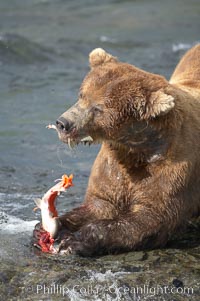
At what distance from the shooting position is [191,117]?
675 cm

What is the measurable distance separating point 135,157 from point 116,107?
50cm

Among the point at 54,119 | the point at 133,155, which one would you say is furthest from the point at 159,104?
A: the point at 54,119

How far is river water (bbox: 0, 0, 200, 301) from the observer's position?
6.01m

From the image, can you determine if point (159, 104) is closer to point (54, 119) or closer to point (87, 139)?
point (87, 139)

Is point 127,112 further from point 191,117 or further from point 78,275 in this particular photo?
point 78,275

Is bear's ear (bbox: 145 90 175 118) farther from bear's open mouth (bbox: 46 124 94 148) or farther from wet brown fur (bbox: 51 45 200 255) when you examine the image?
bear's open mouth (bbox: 46 124 94 148)

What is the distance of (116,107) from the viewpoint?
6363 millimetres

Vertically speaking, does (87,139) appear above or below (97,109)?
below

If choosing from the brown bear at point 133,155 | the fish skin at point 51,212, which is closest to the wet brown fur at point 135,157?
the brown bear at point 133,155

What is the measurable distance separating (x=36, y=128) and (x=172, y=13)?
7.69 meters

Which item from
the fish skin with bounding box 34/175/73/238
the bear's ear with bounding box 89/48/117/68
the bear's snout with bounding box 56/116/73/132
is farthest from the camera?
the bear's ear with bounding box 89/48/117/68

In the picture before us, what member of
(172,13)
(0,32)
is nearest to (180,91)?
(0,32)

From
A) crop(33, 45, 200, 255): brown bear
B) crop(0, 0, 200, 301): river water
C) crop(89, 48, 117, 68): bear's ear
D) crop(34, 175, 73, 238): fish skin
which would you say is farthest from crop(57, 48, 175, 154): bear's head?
crop(0, 0, 200, 301): river water

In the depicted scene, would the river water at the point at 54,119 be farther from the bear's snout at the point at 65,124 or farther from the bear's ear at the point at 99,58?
the bear's ear at the point at 99,58
